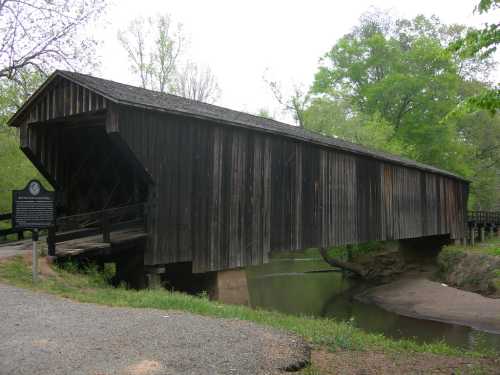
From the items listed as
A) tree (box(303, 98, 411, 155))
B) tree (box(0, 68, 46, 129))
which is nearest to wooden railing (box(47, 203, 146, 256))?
tree (box(0, 68, 46, 129))

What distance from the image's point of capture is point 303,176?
13156 millimetres

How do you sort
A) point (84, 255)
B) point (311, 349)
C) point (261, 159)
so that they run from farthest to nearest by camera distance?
point (261, 159) < point (84, 255) < point (311, 349)

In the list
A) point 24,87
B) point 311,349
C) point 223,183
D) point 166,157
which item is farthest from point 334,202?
point 24,87

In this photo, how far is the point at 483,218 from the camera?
2881cm

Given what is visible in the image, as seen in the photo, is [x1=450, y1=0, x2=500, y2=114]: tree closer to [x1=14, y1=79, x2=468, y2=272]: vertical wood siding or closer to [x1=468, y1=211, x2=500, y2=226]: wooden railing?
[x1=14, y1=79, x2=468, y2=272]: vertical wood siding

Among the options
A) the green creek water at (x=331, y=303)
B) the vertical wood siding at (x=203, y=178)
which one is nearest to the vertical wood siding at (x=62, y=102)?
the vertical wood siding at (x=203, y=178)

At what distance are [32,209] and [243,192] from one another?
15.9ft

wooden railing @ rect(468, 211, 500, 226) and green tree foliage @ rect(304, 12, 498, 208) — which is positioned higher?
green tree foliage @ rect(304, 12, 498, 208)

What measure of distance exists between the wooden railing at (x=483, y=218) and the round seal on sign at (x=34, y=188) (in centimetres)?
2425

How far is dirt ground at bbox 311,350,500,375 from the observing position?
5.31m

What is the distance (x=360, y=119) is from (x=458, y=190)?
25.1 feet

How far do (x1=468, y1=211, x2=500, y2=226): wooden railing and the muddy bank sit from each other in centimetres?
812

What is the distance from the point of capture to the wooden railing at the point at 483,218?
27528 millimetres

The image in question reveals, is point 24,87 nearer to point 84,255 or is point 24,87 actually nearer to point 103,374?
point 84,255
